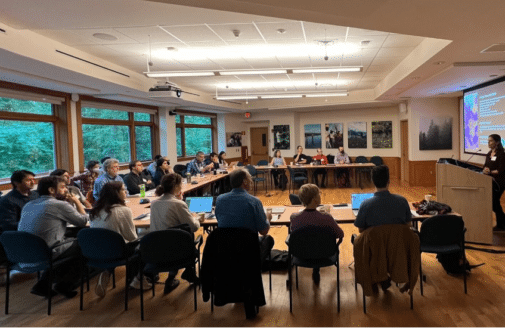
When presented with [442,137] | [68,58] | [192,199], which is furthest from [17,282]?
[442,137]

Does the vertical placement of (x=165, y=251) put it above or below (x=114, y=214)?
below

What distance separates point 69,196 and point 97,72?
282 centimetres

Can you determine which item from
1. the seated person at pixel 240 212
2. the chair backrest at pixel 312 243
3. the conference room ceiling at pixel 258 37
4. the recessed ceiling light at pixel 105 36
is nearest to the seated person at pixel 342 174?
the conference room ceiling at pixel 258 37

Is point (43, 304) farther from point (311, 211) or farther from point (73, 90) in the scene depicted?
point (73, 90)

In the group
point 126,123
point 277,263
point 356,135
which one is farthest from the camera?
point 356,135

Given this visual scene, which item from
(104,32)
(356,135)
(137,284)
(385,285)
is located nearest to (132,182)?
(104,32)

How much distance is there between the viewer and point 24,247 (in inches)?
141

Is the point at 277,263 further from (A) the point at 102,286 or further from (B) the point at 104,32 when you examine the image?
(B) the point at 104,32

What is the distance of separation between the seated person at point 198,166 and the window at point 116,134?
81.1 inches

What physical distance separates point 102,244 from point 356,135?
12.4 m

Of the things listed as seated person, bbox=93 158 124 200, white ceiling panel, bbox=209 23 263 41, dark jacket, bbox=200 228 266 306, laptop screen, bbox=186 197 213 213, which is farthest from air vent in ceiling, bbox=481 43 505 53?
seated person, bbox=93 158 124 200

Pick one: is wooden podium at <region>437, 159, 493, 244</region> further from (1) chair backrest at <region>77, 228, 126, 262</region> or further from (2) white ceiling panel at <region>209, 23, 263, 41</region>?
(1) chair backrest at <region>77, 228, 126, 262</region>

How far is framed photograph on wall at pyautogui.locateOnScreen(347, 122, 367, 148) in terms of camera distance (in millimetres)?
14383

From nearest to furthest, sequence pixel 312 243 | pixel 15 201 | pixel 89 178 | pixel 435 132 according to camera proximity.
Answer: pixel 312 243 < pixel 15 201 < pixel 89 178 < pixel 435 132
